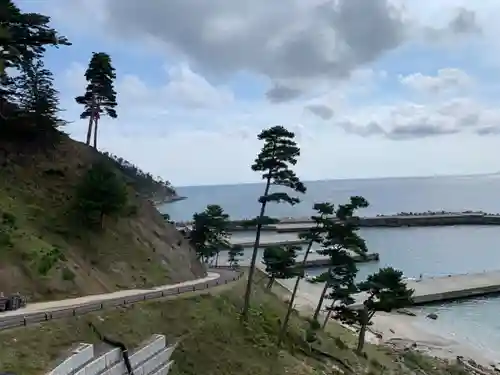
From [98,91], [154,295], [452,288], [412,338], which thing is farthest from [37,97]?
[452,288]

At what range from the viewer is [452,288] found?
7231cm

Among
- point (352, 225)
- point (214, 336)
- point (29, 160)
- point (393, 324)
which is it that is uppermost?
point (29, 160)

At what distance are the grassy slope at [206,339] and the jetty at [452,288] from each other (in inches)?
1248

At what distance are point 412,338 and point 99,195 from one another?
34956 mm

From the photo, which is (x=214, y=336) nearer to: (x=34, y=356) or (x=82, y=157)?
(x=34, y=356)

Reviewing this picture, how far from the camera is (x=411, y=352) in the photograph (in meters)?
43.1

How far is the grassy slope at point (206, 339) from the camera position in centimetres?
1816

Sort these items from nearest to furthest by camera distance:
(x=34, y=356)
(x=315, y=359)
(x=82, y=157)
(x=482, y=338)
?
(x=34, y=356) → (x=315, y=359) → (x=82, y=157) → (x=482, y=338)

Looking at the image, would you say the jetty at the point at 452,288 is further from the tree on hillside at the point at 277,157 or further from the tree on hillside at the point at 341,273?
the tree on hillside at the point at 277,157

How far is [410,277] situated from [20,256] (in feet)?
243

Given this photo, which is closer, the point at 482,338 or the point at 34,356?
the point at 34,356

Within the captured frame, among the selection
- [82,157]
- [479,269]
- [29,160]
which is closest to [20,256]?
[29,160]

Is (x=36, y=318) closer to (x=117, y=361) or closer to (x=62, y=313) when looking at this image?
(x=62, y=313)

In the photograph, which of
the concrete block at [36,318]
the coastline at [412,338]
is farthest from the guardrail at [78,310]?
the coastline at [412,338]
